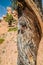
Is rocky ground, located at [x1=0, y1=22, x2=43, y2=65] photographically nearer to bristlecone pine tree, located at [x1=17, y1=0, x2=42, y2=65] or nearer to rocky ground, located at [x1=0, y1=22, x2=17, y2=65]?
rocky ground, located at [x1=0, y1=22, x2=17, y2=65]

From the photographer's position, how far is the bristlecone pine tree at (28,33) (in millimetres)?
11812

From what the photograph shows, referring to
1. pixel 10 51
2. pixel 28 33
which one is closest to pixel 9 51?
pixel 10 51

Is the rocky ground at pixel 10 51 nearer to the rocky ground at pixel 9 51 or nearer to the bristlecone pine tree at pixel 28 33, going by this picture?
the rocky ground at pixel 9 51

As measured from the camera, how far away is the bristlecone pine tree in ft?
38.8

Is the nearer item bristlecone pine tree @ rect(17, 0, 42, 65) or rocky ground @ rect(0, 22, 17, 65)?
bristlecone pine tree @ rect(17, 0, 42, 65)

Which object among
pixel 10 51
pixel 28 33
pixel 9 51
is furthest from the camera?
pixel 9 51

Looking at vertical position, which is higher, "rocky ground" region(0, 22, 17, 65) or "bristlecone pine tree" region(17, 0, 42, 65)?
"bristlecone pine tree" region(17, 0, 42, 65)

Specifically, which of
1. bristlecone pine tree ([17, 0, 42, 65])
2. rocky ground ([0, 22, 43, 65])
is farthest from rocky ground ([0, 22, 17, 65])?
bristlecone pine tree ([17, 0, 42, 65])

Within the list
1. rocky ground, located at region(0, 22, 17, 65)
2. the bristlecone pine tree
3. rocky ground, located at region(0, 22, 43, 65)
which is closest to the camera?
the bristlecone pine tree

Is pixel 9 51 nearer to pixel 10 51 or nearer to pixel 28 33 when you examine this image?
→ pixel 10 51

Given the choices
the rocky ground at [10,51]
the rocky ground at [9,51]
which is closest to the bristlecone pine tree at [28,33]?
the rocky ground at [10,51]

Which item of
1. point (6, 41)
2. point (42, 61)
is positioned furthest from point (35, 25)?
point (6, 41)

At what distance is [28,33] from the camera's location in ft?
39.0

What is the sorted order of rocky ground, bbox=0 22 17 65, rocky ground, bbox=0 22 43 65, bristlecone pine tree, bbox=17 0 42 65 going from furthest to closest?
rocky ground, bbox=0 22 17 65
rocky ground, bbox=0 22 43 65
bristlecone pine tree, bbox=17 0 42 65
